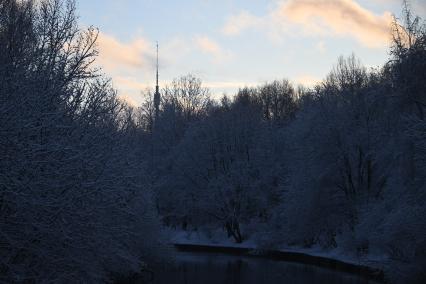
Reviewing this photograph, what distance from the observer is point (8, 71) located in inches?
471

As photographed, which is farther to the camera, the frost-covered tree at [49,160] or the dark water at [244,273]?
the dark water at [244,273]

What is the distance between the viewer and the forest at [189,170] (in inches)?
423

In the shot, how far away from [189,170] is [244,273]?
20931mm

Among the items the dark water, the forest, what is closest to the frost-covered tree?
the forest

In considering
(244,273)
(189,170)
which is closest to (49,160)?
(244,273)

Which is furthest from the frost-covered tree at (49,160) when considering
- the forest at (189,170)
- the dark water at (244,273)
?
the dark water at (244,273)

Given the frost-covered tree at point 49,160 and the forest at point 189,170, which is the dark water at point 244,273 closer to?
the forest at point 189,170

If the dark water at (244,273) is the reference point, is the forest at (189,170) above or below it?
above

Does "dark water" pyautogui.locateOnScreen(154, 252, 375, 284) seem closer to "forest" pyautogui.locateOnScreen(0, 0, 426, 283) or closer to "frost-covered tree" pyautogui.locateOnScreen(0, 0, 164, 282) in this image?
"forest" pyautogui.locateOnScreen(0, 0, 426, 283)

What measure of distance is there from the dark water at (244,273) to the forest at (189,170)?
6.28ft

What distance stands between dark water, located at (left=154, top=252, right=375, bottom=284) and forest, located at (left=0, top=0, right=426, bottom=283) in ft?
6.28

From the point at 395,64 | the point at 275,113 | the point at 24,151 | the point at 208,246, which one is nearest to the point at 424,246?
the point at 395,64

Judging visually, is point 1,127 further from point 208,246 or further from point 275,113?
point 275,113

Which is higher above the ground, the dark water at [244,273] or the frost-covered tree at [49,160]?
the frost-covered tree at [49,160]
